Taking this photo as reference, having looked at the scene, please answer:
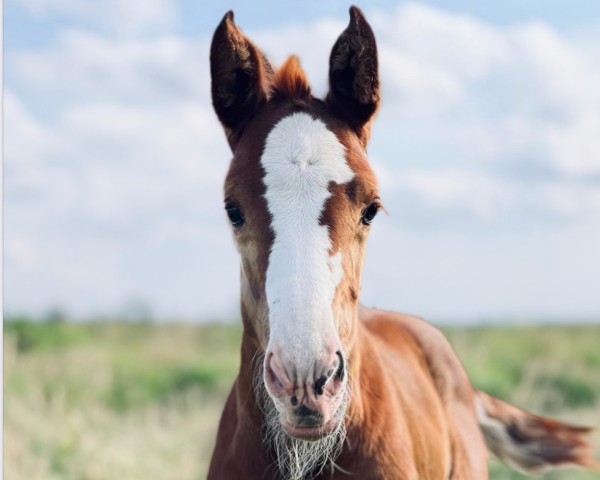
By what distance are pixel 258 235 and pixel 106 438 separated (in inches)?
329

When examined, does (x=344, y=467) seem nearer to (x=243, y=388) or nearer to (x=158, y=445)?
(x=243, y=388)

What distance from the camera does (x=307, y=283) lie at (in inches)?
109

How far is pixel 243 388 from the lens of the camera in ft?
11.3

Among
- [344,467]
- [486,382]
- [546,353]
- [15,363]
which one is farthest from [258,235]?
[546,353]

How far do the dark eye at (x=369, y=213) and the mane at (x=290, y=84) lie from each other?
61 centimetres

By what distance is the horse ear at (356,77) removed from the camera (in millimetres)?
3422

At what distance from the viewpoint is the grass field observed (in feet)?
32.8

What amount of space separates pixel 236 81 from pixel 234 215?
0.66 m

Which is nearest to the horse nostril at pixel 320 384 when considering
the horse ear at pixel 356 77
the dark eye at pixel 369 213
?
the dark eye at pixel 369 213

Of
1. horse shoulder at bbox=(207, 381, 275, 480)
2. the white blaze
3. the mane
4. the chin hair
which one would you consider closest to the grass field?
horse shoulder at bbox=(207, 381, 275, 480)

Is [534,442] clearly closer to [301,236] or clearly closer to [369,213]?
[369,213]

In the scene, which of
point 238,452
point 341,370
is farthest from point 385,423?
point 341,370

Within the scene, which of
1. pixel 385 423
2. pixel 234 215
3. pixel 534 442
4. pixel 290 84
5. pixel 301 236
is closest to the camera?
pixel 301 236

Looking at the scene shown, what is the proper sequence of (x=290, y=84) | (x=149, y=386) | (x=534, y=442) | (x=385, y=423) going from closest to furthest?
(x=385, y=423), (x=290, y=84), (x=534, y=442), (x=149, y=386)
